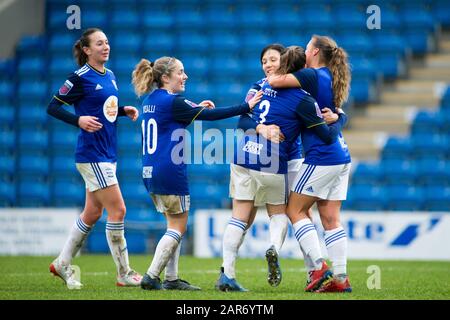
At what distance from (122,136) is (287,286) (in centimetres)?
854

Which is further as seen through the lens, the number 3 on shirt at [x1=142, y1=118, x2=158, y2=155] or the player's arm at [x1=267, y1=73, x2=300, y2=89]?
the number 3 on shirt at [x1=142, y1=118, x2=158, y2=155]

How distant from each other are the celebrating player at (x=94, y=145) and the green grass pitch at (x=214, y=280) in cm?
27

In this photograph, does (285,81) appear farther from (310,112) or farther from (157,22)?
(157,22)

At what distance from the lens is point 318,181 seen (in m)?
6.86

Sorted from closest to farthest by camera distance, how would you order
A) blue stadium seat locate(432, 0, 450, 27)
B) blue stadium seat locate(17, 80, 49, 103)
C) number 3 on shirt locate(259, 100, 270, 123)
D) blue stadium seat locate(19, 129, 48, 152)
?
number 3 on shirt locate(259, 100, 270, 123), blue stadium seat locate(19, 129, 48, 152), blue stadium seat locate(17, 80, 49, 103), blue stadium seat locate(432, 0, 450, 27)

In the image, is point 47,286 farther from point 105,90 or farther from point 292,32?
point 292,32

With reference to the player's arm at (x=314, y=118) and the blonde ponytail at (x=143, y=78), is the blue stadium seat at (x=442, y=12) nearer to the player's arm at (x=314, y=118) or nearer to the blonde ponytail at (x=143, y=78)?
the player's arm at (x=314, y=118)

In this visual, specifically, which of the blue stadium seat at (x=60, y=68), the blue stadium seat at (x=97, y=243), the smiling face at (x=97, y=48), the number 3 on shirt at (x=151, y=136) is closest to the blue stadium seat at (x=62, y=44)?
the blue stadium seat at (x=60, y=68)

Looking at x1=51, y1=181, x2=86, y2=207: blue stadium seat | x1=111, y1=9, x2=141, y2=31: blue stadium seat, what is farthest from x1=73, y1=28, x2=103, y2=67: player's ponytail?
x1=111, y1=9, x2=141, y2=31: blue stadium seat

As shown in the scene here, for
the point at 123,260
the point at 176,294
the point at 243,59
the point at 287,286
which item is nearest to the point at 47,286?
the point at 123,260

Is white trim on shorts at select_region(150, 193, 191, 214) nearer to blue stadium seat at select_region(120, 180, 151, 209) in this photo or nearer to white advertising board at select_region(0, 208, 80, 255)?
white advertising board at select_region(0, 208, 80, 255)

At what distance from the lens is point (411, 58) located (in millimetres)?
17516

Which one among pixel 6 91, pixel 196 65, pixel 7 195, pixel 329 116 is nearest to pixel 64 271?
pixel 329 116

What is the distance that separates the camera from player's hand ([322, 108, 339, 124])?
6945 millimetres
